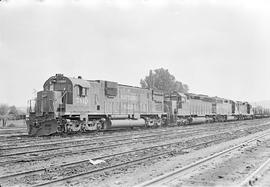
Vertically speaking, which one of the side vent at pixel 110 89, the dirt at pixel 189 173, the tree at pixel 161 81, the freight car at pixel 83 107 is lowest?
the dirt at pixel 189 173

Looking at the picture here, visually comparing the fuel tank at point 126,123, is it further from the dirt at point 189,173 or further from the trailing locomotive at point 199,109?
the dirt at point 189,173

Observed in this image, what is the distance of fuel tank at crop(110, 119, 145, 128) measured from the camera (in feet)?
77.2

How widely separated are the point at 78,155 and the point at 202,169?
468cm

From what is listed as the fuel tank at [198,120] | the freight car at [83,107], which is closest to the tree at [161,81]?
the fuel tank at [198,120]

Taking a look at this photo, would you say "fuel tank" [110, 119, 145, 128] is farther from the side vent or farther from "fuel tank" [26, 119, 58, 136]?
"fuel tank" [26, 119, 58, 136]

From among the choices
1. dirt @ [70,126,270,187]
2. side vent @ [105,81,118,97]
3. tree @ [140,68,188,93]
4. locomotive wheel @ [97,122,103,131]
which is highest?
tree @ [140,68,188,93]

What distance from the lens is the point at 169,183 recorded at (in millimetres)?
7129

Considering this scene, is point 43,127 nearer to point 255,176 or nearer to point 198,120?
point 255,176

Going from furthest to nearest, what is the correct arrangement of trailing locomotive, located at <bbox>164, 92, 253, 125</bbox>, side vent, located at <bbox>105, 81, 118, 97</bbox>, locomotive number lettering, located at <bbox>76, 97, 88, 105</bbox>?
trailing locomotive, located at <bbox>164, 92, 253, 125</bbox>, side vent, located at <bbox>105, 81, 118, 97</bbox>, locomotive number lettering, located at <bbox>76, 97, 88, 105</bbox>

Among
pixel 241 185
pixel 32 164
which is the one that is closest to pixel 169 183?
pixel 241 185

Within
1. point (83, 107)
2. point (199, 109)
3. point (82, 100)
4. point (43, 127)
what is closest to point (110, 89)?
point (82, 100)

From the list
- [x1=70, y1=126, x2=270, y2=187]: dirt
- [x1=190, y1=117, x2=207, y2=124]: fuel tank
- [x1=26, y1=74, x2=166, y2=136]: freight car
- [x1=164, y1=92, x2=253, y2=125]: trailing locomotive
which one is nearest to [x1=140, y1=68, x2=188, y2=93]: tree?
[x1=164, y1=92, x2=253, y2=125]: trailing locomotive

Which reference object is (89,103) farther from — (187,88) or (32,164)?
(187,88)

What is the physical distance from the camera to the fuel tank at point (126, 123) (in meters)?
23.5
